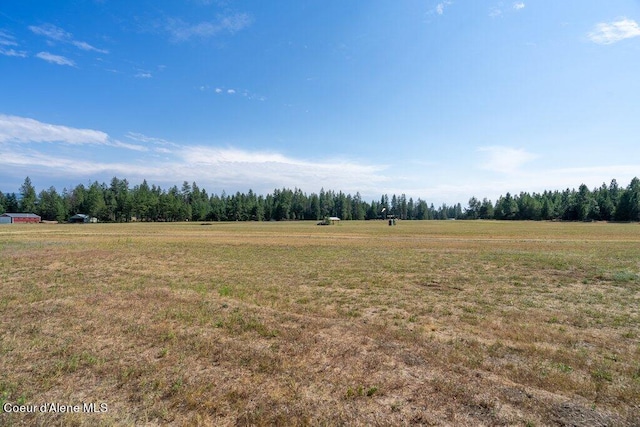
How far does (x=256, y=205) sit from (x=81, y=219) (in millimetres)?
71797

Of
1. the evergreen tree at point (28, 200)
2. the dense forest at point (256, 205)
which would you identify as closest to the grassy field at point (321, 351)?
the dense forest at point (256, 205)

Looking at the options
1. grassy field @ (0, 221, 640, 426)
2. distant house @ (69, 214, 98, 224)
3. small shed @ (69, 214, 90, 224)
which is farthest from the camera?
small shed @ (69, 214, 90, 224)

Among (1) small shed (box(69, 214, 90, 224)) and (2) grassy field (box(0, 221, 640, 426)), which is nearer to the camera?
(2) grassy field (box(0, 221, 640, 426))

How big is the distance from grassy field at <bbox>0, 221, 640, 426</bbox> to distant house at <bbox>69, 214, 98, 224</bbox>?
132m

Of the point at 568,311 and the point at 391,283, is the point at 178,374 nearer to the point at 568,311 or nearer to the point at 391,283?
the point at 391,283

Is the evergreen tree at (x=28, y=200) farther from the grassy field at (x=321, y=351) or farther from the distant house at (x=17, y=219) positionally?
the grassy field at (x=321, y=351)

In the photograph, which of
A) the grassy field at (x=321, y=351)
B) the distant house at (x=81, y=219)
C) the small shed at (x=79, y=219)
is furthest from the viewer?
the small shed at (x=79, y=219)

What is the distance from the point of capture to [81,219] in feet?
400

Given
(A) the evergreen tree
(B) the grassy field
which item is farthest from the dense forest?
(B) the grassy field

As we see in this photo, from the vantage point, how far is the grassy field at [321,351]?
4672mm

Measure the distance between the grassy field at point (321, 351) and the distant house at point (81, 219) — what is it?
131696mm

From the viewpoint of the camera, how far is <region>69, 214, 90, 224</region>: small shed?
120938mm

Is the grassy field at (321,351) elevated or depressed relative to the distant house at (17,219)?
elevated

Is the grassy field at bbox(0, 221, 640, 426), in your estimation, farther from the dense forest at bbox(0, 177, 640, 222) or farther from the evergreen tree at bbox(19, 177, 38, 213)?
the evergreen tree at bbox(19, 177, 38, 213)
